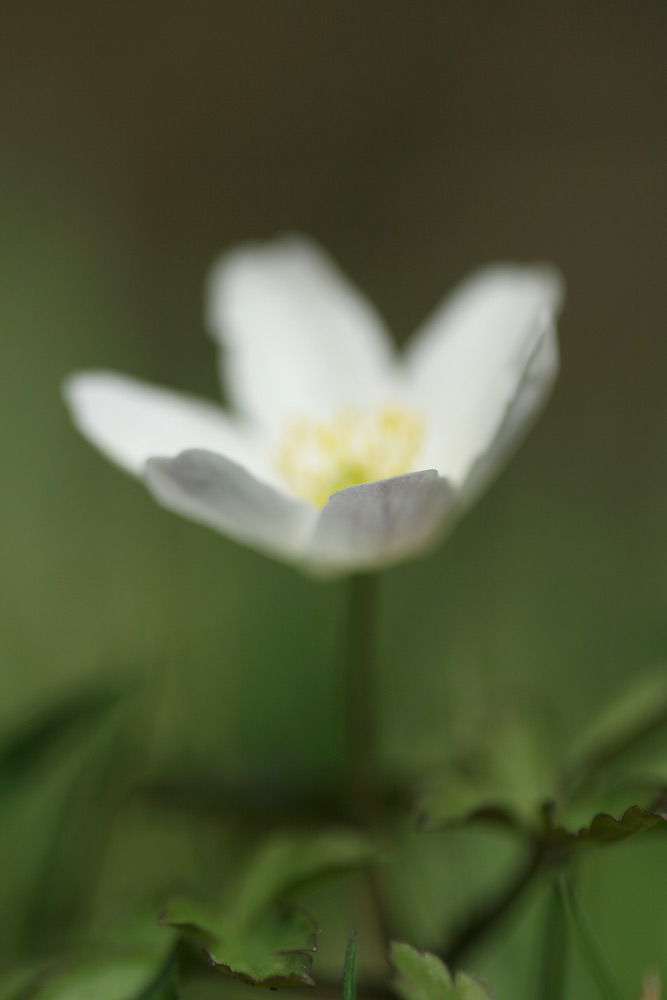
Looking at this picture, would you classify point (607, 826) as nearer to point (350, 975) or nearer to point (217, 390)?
point (350, 975)

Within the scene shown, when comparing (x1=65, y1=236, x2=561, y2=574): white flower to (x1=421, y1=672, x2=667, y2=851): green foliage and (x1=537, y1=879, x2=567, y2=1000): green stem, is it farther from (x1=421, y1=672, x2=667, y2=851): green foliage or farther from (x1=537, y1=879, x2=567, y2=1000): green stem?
(x1=537, y1=879, x2=567, y2=1000): green stem

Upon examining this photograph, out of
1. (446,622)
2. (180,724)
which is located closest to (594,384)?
(446,622)

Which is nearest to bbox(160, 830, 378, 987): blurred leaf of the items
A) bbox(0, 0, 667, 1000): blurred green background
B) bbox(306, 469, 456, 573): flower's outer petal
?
bbox(0, 0, 667, 1000): blurred green background

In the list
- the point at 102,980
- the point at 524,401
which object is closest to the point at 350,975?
the point at 102,980

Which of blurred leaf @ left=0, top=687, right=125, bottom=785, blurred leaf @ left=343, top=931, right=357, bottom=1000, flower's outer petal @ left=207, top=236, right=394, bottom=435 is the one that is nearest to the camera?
blurred leaf @ left=343, top=931, right=357, bottom=1000

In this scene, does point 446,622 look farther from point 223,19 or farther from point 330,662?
point 223,19

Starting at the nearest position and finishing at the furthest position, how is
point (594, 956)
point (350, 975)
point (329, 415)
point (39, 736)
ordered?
point (350, 975) → point (594, 956) → point (39, 736) → point (329, 415)
